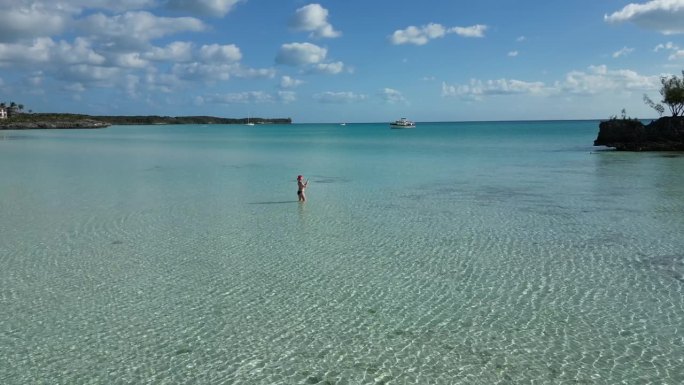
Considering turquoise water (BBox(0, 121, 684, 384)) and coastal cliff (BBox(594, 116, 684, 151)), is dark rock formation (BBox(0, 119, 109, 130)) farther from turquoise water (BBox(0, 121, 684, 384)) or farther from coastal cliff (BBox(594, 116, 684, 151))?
coastal cliff (BBox(594, 116, 684, 151))

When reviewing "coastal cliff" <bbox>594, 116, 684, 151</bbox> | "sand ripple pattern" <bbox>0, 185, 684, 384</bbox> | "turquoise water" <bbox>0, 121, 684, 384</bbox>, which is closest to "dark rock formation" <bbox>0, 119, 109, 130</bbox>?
"turquoise water" <bbox>0, 121, 684, 384</bbox>

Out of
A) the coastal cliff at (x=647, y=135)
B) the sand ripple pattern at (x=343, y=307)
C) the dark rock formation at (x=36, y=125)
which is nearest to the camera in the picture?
the sand ripple pattern at (x=343, y=307)

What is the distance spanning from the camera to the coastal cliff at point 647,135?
54.4 meters

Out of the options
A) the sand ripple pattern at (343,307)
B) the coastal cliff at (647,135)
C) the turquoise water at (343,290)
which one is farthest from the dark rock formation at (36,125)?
the sand ripple pattern at (343,307)

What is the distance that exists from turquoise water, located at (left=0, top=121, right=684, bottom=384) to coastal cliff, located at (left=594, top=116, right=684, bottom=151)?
3515 cm

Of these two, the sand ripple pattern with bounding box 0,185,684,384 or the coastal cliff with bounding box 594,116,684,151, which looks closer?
the sand ripple pattern with bounding box 0,185,684,384

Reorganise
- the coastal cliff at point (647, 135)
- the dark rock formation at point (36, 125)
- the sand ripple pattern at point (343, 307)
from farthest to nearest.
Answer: the dark rock formation at point (36, 125) → the coastal cliff at point (647, 135) → the sand ripple pattern at point (343, 307)

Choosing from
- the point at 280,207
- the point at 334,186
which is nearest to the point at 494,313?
the point at 280,207

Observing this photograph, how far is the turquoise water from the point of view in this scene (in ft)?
27.6

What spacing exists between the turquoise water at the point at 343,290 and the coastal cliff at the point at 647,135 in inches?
1384

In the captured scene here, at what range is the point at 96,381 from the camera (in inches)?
312

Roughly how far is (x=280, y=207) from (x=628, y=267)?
14.3m

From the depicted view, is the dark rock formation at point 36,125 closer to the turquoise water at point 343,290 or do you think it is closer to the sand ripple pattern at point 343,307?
the turquoise water at point 343,290

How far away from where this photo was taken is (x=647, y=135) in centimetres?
5725
